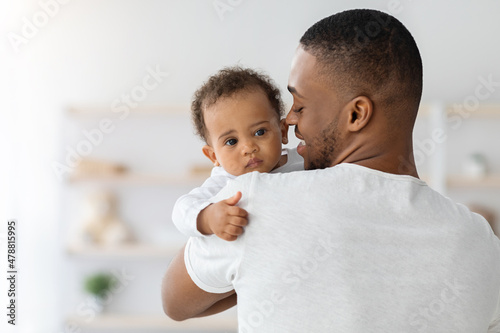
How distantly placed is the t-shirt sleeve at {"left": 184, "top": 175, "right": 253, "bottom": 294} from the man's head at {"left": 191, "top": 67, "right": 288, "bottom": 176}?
0.24 m

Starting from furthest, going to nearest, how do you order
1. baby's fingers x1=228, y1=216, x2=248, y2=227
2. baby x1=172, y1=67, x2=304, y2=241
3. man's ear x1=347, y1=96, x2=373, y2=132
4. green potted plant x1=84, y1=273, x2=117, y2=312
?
green potted plant x1=84, y1=273, x2=117, y2=312 < baby x1=172, y1=67, x2=304, y2=241 < man's ear x1=347, y1=96, x2=373, y2=132 < baby's fingers x1=228, y1=216, x2=248, y2=227

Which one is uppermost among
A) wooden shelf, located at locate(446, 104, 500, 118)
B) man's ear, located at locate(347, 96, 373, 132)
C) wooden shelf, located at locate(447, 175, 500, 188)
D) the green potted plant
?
wooden shelf, located at locate(446, 104, 500, 118)

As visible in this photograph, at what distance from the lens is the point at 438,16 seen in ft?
13.6

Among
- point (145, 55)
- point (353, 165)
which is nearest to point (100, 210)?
point (145, 55)

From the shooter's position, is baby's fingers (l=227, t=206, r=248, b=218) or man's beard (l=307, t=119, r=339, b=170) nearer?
baby's fingers (l=227, t=206, r=248, b=218)

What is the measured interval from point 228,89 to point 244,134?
3.9 inches

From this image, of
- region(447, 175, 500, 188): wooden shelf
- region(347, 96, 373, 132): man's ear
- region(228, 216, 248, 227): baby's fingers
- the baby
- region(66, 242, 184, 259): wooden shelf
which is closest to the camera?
region(228, 216, 248, 227): baby's fingers

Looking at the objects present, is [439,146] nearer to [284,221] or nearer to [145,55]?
[145,55]

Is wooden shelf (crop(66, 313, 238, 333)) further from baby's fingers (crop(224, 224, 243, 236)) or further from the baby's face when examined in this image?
baby's fingers (crop(224, 224, 243, 236))

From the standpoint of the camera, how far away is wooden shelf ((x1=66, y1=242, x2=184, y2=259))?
389 cm

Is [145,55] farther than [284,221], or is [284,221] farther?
[145,55]

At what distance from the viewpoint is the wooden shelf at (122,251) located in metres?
3.89

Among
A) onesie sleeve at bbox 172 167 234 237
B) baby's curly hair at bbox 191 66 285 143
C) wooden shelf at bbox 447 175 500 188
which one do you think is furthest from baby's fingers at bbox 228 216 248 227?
wooden shelf at bbox 447 175 500 188

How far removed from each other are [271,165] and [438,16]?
3385mm
